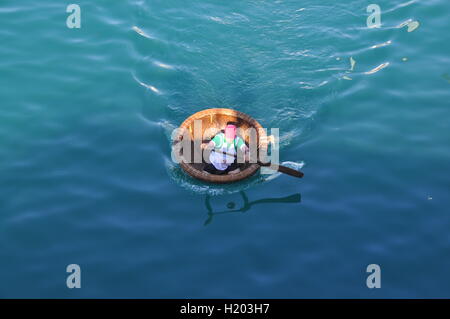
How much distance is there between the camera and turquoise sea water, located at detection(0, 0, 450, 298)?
10.5 meters

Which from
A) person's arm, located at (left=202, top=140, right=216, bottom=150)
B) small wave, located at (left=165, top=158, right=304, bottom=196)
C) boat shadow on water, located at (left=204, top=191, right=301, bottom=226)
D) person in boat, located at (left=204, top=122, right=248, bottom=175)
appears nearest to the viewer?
boat shadow on water, located at (left=204, top=191, right=301, bottom=226)

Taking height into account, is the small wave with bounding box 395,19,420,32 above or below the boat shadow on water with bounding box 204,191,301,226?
above

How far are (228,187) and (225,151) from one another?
905 mm

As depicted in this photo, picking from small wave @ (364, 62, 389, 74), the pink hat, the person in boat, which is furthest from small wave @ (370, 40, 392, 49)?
the pink hat

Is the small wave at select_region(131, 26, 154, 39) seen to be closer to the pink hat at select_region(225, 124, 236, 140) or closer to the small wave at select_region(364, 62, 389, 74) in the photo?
the pink hat at select_region(225, 124, 236, 140)

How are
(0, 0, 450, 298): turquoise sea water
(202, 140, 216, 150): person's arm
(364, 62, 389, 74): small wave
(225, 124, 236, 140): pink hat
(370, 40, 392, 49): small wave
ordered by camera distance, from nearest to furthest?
(0, 0, 450, 298): turquoise sea water → (225, 124, 236, 140): pink hat → (202, 140, 216, 150): person's arm → (364, 62, 389, 74): small wave → (370, 40, 392, 49): small wave

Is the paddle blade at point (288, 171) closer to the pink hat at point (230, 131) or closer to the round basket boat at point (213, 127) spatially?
the round basket boat at point (213, 127)

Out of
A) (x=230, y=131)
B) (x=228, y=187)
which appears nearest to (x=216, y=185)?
(x=228, y=187)

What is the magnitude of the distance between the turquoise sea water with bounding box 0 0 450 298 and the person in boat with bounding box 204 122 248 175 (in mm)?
771

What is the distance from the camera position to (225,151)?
12195 mm

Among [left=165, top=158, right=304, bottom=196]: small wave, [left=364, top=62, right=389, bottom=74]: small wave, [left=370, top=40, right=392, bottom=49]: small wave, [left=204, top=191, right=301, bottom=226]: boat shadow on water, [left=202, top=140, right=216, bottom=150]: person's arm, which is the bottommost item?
[left=204, top=191, right=301, bottom=226]: boat shadow on water
